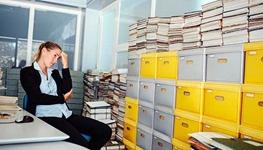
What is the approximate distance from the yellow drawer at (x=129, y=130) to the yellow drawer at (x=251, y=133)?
137 centimetres

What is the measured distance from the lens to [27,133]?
1.34 meters

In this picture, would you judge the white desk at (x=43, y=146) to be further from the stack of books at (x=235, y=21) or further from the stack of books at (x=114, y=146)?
the stack of books at (x=114, y=146)

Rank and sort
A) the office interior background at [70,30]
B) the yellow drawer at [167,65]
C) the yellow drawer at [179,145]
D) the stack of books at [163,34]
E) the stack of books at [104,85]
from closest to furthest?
1. the yellow drawer at [179,145]
2. the yellow drawer at [167,65]
3. the stack of books at [163,34]
4. the stack of books at [104,85]
5. the office interior background at [70,30]

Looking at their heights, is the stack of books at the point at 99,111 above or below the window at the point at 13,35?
below

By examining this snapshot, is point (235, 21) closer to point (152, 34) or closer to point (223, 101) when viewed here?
point (223, 101)

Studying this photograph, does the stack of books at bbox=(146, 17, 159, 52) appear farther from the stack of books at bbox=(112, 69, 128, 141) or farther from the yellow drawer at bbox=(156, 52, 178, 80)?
the stack of books at bbox=(112, 69, 128, 141)

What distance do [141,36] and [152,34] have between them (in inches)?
9.7

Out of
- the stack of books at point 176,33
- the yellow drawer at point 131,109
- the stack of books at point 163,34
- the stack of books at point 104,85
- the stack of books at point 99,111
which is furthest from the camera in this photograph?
the stack of books at point 104,85

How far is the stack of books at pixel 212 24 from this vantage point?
1.86 metres

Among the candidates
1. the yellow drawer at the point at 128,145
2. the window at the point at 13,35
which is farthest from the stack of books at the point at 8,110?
the window at the point at 13,35

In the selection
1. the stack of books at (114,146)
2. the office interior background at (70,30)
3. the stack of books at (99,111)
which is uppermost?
the office interior background at (70,30)

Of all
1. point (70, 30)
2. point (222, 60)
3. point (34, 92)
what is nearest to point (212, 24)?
point (222, 60)

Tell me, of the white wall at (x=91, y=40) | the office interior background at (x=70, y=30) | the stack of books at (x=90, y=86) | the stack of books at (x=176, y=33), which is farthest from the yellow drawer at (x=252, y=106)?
the white wall at (x=91, y=40)

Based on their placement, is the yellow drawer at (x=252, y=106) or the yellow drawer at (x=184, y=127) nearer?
the yellow drawer at (x=252, y=106)
